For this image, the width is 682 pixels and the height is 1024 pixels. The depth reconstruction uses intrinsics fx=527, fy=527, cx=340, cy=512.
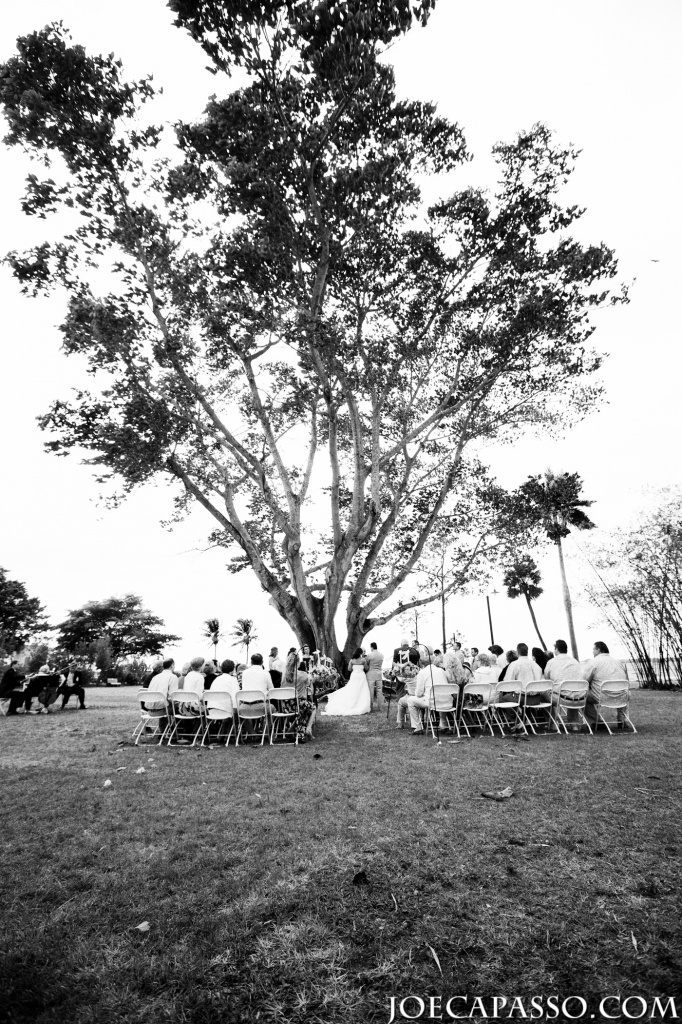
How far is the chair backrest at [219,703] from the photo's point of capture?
8570 mm

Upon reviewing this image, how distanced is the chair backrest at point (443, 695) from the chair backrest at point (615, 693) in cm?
243

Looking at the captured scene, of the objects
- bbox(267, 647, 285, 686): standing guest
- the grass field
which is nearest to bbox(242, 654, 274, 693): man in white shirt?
Result: bbox(267, 647, 285, 686): standing guest

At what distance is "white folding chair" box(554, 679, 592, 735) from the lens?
873 cm

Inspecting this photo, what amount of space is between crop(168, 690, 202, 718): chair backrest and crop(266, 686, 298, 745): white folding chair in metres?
1.19

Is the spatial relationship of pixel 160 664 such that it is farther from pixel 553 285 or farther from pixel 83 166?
pixel 553 285

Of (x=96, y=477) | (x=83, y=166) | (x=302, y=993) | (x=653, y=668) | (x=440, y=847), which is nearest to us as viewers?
(x=302, y=993)

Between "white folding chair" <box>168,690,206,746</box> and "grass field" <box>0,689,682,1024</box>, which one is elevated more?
"white folding chair" <box>168,690,206,746</box>

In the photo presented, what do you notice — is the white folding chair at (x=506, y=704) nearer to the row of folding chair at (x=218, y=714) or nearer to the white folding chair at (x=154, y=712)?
the row of folding chair at (x=218, y=714)

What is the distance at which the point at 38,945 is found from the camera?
2691 millimetres

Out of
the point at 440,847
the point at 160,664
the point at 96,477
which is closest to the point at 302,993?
the point at 440,847

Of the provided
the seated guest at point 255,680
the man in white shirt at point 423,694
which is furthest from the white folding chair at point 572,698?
the seated guest at point 255,680

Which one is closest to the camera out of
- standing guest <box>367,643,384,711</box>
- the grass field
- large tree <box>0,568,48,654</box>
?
the grass field

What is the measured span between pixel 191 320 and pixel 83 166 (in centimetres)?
371

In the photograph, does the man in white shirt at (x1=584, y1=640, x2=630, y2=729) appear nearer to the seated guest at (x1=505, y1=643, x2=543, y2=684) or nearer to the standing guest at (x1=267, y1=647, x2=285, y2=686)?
the seated guest at (x1=505, y1=643, x2=543, y2=684)
